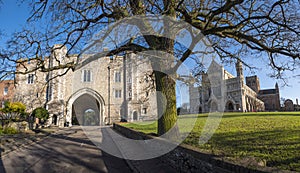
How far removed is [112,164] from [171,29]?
452cm

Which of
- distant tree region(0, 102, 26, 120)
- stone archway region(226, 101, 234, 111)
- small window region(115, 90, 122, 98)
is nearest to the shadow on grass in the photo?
distant tree region(0, 102, 26, 120)

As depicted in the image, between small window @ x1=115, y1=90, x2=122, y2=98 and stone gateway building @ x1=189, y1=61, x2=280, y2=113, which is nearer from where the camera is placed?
stone gateway building @ x1=189, y1=61, x2=280, y2=113

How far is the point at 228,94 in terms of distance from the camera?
48.2 meters

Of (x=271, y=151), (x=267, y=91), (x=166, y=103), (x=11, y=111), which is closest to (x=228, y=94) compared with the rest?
(x=267, y=91)

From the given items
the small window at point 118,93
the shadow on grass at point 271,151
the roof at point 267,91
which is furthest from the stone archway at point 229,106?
the shadow on grass at point 271,151

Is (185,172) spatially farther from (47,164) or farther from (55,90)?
(55,90)

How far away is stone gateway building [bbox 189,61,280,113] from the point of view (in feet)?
22.6

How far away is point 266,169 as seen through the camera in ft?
7.88

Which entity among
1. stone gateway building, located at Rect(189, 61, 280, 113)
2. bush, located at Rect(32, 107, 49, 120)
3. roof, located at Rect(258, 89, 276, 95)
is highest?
roof, located at Rect(258, 89, 276, 95)

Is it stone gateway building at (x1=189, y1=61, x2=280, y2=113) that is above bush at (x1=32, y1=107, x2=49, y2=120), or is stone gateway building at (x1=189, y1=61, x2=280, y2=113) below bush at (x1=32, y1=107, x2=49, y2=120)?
above

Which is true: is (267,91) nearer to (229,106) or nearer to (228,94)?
(229,106)

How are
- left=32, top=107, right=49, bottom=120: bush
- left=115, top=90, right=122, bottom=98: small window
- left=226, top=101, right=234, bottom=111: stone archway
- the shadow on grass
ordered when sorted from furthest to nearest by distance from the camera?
left=226, top=101, right=234, bottom=111: stone archway → left=115, top=90, right=122, bottom=98: small window → left=32, top=107, right=49, bottom=120: bush → the shadow on grass

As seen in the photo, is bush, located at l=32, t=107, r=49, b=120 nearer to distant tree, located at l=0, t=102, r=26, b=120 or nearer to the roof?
distant tree, located at l=0, t=102, r=26, b=120

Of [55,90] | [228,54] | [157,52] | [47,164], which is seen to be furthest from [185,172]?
[55,90]
